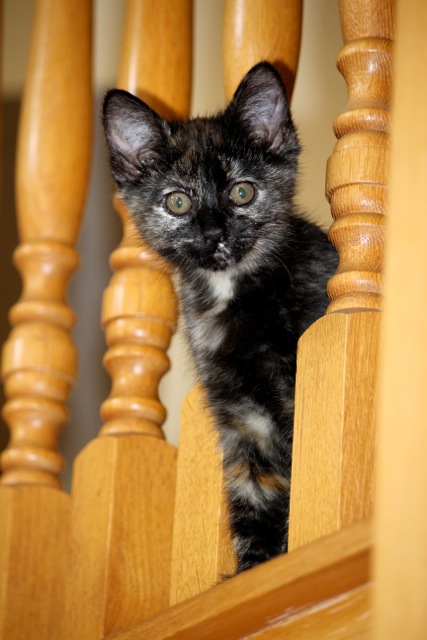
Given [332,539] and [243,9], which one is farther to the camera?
[243,9]

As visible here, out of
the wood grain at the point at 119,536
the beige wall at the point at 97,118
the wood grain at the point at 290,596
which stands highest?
the beige wall at the point at 97,118

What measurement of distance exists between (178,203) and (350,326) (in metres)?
0.62

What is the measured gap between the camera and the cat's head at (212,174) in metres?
1.38

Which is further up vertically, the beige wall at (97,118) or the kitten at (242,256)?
the beige wall at (97,118)

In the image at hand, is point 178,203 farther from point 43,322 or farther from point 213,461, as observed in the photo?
point 213,461

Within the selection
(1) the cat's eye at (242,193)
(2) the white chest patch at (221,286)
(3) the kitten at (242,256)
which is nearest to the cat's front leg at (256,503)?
(3) the kitten at (242,256)

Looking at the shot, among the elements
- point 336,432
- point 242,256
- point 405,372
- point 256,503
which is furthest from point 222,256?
point 405,372

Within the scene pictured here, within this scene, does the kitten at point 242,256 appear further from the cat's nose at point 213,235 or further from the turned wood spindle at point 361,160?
the turned wood spindle at point 361,160

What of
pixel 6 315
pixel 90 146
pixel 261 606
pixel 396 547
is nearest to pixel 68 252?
pixel 90 146

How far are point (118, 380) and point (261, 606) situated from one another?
21.3 inches

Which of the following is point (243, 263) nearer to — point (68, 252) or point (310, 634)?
point (68, 252)

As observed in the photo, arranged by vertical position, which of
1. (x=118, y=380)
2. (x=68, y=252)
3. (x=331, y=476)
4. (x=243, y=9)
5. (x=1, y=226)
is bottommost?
(x=331, y=476)

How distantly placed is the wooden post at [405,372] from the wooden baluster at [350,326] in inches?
13.7

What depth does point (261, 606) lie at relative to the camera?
82cm
